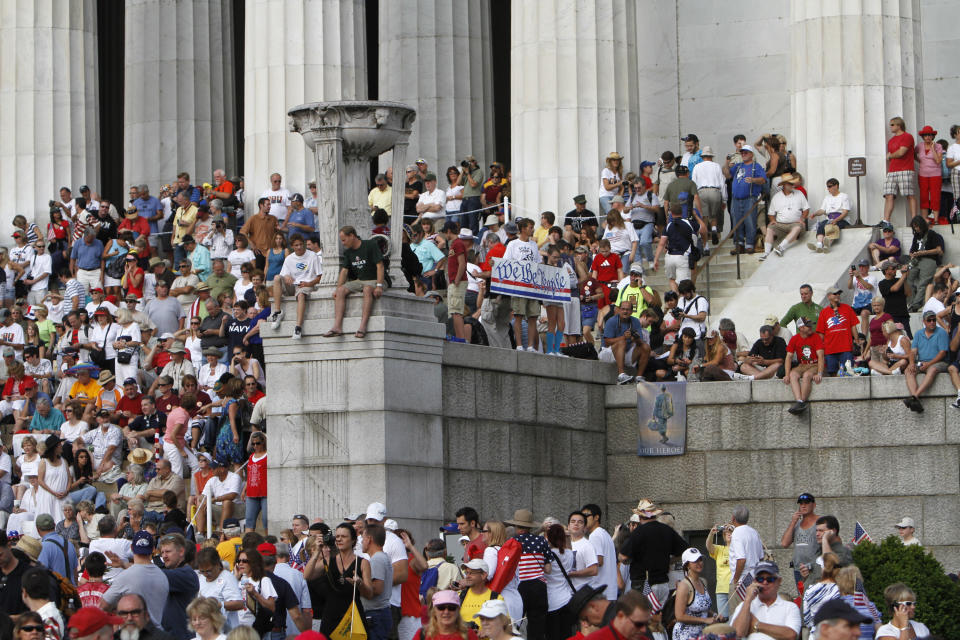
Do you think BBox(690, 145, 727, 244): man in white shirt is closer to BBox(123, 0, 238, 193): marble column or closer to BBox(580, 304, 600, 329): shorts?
BBox(580, 304, 600, 329): shorts

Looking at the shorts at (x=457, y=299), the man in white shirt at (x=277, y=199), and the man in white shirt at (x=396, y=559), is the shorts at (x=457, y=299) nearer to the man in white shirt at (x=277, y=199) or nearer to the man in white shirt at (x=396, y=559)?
the man in white shirt at (x=277, y=199)

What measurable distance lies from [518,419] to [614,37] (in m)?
10.3

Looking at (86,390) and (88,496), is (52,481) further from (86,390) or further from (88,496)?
(86,390)

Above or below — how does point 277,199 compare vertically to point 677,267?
above

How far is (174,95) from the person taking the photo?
41.2m

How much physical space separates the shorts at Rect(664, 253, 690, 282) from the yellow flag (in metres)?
13.7

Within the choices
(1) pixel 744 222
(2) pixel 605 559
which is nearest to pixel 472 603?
(2) pixel 605 559

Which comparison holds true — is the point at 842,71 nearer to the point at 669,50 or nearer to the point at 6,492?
the point at 669,50

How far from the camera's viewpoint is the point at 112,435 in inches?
1085

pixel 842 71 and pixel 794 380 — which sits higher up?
pixel 842 71

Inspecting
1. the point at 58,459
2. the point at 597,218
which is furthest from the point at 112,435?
the point at 597,218

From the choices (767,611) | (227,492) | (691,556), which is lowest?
(767,611)

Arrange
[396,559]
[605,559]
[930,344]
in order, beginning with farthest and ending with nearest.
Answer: [930,344]
[605,559]
[396,559]

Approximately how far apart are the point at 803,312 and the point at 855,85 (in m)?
5.87
